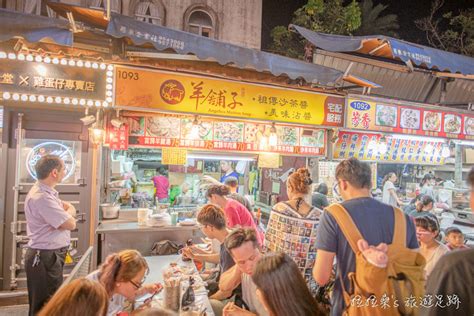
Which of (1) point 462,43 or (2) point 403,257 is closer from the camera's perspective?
(2) point 403,257

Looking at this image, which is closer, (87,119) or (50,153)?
(87,119)

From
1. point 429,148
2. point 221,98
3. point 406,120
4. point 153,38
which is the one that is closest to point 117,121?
point 153,38

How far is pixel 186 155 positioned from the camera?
19.6ft

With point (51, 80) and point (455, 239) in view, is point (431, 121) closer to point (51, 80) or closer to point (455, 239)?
point (455, 239)

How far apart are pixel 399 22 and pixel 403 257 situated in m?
20.4

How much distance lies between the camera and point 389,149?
26.2 feet

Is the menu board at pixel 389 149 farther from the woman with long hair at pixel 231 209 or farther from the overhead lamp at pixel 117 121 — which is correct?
the overhead lamp at pixel 117 121

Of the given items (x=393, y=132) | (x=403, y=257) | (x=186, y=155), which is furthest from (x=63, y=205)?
(x=393, y=132)

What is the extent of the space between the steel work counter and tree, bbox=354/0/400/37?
16924 millimetres

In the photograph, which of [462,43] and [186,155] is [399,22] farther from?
[186,155]

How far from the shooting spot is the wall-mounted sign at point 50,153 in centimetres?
530

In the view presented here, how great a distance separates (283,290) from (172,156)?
4.19 m

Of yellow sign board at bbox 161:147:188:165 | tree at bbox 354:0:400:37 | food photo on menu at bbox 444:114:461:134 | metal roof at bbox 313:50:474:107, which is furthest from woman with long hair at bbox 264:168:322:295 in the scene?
tree at bbox 354:0:400:37

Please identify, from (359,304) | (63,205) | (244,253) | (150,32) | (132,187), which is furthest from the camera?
(132,187)
